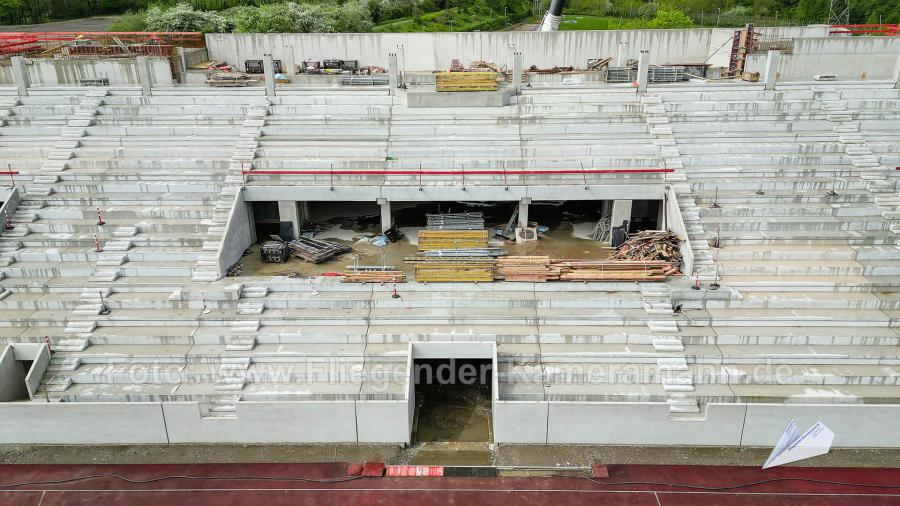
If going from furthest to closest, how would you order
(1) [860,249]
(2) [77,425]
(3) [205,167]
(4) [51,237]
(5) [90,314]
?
(3) [205,167]
(4) [51,237]
(1) [860,249]
(5) [90,314]
(2) [77,425]

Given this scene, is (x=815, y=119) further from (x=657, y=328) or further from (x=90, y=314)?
(x=90, y=314)

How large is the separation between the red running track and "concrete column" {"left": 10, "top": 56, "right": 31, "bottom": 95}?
17.5 m

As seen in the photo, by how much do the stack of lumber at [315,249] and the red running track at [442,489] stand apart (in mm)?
7200

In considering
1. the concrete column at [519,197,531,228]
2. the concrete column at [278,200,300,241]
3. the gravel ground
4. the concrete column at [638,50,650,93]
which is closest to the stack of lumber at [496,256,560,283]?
the concrete column at [519,197,531,228]

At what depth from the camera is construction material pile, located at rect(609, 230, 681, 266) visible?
1800 cm

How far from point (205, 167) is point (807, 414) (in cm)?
1953

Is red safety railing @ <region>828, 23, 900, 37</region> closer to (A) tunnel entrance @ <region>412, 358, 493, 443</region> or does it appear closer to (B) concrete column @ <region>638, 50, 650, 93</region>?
(B) concrete column @ <region>638, 50, 650, 93</region>

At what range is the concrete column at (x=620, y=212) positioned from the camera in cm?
1977

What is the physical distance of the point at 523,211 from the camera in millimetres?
20031

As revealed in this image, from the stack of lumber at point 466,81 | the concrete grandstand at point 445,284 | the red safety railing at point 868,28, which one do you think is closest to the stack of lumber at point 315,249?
the concrete grandstand at point 445,284

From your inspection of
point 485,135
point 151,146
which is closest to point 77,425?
point 151,146

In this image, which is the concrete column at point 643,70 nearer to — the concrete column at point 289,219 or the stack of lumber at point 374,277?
the stack of lumber at point 374,277

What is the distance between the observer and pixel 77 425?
1391cm

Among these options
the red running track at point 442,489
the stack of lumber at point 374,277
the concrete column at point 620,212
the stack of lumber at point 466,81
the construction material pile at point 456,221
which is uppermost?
the stack of lumber at point 466,81
